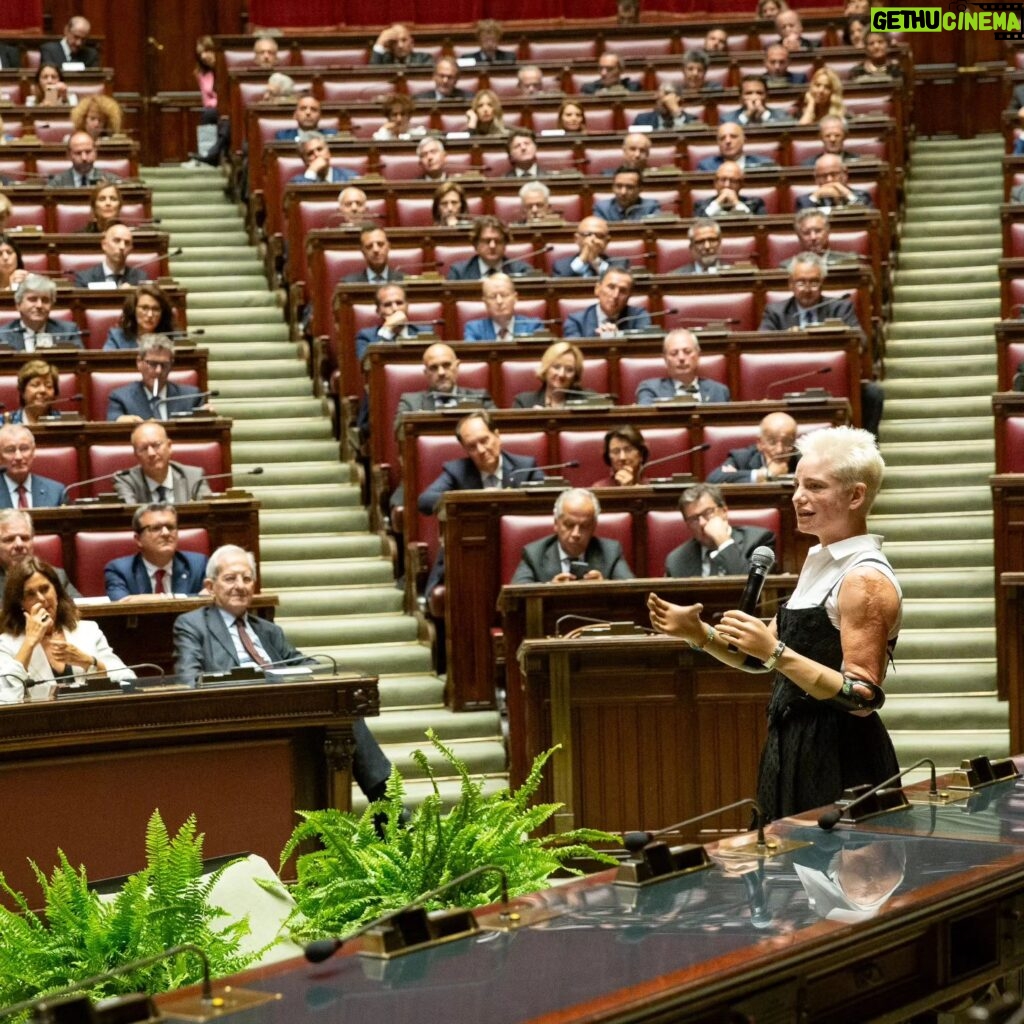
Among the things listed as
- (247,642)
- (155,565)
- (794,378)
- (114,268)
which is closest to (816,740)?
(247,642)

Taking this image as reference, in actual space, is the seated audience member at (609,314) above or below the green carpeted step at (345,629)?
above

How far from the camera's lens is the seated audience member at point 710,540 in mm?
4652

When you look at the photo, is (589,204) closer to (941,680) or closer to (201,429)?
(201,429)

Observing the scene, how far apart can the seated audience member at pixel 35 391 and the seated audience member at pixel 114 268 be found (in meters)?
1.04

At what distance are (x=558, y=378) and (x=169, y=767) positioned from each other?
2429 mm

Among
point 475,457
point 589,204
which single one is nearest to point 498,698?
point 475,457

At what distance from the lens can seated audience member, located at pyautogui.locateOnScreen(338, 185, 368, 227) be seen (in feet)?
22.9

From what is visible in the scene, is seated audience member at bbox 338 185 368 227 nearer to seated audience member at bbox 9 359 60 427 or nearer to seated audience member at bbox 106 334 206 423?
seated audience member at bbox 106 334 206 423

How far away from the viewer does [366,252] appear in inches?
259

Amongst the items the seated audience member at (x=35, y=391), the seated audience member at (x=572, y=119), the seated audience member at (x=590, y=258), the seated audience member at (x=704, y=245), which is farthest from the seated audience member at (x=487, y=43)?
the seated audience member at (x=35, y=391)

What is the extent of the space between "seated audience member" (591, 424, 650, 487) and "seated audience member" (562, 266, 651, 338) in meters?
1.03

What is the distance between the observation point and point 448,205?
711 centimetres

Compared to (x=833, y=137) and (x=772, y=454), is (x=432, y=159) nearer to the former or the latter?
(x=833, y=137)

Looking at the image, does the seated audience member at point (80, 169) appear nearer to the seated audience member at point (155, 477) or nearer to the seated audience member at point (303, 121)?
the seated audience member at point (303, 121)
